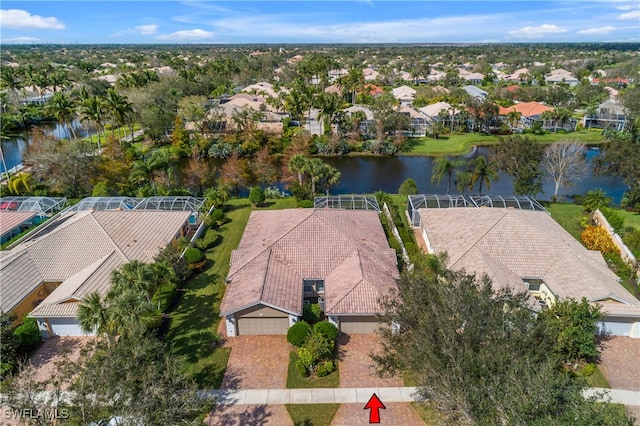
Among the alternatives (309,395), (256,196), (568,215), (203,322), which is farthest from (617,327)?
(256,196)

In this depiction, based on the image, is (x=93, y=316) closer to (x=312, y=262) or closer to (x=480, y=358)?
(x=312, y=262)

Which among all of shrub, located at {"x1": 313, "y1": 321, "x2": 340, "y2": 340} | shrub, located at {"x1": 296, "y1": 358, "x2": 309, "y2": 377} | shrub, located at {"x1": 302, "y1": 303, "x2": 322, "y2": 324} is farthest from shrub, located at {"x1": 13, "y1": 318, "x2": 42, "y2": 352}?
shrub, located at {"x1": 313, "y1": 321, "x2": 340, "y2": 340}

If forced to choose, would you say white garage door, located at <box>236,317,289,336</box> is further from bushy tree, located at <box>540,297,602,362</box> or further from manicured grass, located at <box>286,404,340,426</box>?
bushy tree, located at <box>540,297,602,362</box>

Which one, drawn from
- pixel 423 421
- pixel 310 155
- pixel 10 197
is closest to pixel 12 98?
pixel 10 197

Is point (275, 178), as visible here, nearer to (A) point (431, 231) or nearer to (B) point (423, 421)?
(A) point (431, 231)

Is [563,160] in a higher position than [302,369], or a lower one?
higher

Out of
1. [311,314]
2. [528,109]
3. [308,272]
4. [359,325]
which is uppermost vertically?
[528,109]
